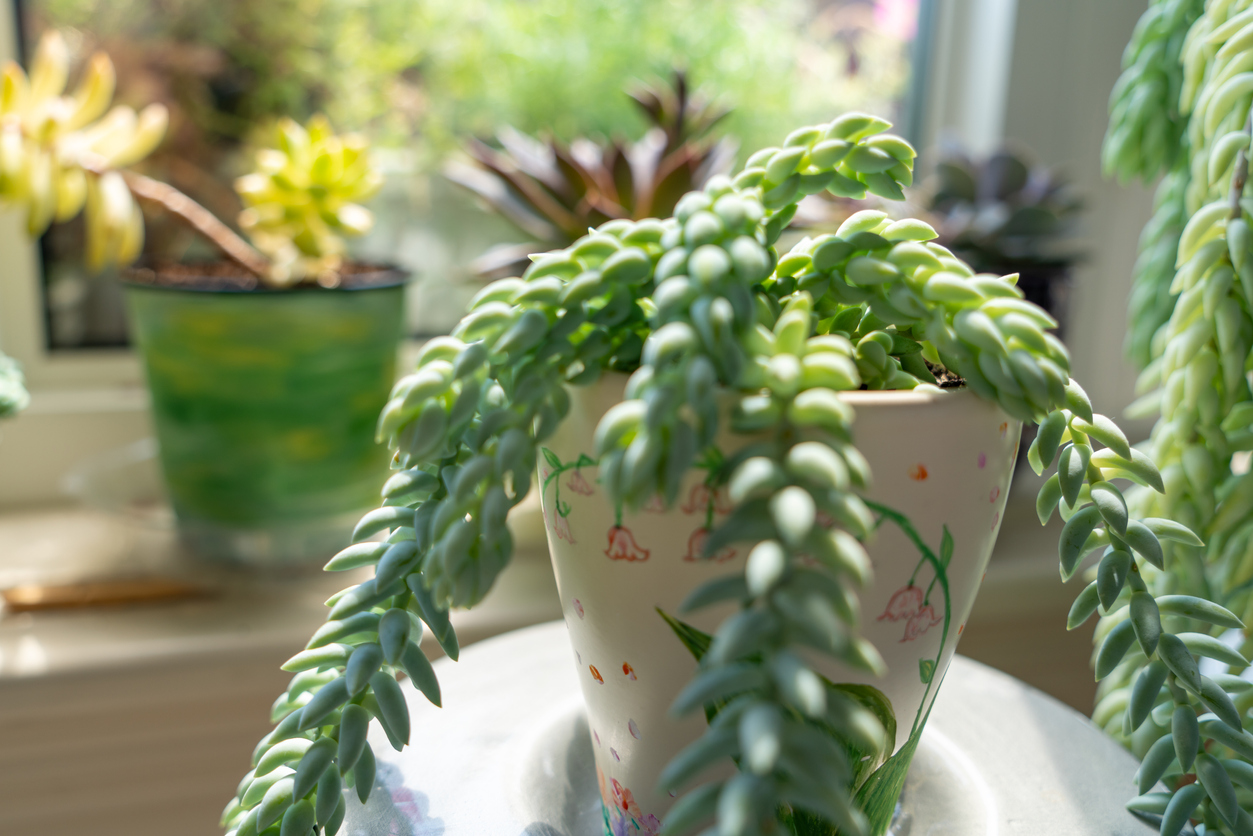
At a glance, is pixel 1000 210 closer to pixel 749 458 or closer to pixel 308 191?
pixel 308 191

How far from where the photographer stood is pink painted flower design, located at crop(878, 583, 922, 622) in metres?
0.32

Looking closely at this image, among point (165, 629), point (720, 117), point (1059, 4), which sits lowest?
point (165, 629)

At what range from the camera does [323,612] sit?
2.61 ft

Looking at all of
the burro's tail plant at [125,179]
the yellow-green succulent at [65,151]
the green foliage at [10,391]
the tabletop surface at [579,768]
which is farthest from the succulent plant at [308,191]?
the tabletop surface at [579,768]

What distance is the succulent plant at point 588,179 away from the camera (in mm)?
815

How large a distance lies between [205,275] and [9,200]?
17cm

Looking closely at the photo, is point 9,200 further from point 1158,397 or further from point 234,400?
point 1158,397

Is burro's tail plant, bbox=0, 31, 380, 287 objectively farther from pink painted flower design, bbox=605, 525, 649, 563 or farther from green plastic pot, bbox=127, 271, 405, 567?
pink painted flower design, bbox=605, 525, 649, 563

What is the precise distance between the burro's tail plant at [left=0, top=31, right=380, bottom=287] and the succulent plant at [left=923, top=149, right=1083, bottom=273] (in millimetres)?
577

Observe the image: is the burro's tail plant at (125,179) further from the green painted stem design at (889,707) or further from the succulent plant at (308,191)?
the green painted stem design at (889,707)

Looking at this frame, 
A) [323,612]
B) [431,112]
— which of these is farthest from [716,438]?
[431,112]

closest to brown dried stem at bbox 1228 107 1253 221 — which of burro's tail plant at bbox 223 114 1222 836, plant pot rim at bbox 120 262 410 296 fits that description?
burro's tail plant at bbox 223 114 1222 836

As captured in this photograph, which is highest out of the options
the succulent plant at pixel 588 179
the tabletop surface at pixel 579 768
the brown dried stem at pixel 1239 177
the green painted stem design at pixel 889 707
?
the succulent plant at pixel 588 179

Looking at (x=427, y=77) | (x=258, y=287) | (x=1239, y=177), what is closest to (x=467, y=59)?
(x=427, y=77)
